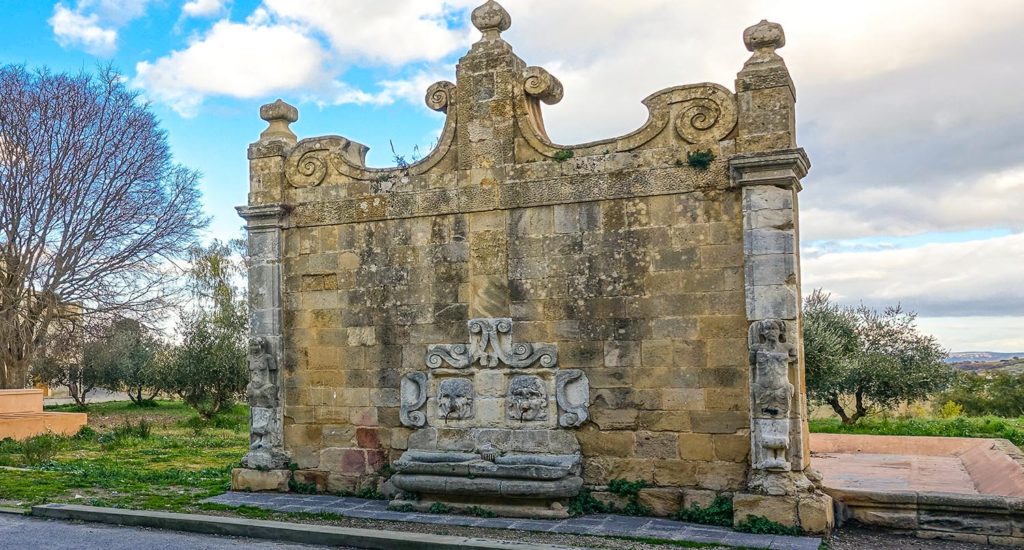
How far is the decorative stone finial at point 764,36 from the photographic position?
826cm

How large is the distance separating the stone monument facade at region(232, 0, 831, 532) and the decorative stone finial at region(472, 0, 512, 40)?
0.02 metres

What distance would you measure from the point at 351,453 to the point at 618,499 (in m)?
3.23

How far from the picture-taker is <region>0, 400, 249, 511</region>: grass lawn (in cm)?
991

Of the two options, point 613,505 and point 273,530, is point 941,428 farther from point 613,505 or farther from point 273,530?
point 273,530

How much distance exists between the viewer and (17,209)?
70.5 ft

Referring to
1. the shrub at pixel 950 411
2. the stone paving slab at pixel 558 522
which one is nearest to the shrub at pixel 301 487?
the stone paving slab at pixel 558 522

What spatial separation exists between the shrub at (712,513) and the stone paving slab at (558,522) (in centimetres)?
9

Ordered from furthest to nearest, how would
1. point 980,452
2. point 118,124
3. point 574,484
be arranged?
1. point 118,124
2. point 980,452
3. point 574,484

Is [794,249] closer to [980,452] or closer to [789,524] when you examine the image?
[789,524]

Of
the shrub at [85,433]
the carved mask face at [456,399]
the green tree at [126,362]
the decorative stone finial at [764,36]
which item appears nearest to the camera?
the decorative stone finial at [764,36]

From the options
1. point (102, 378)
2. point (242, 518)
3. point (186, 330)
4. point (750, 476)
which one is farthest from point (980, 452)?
point (102, 378)

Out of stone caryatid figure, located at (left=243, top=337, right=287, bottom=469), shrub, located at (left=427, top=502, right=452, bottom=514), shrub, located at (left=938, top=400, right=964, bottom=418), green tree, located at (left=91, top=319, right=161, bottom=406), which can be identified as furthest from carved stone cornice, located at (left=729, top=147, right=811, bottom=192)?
green tree, located at (left=91, top=319, right=161, bottom=406)

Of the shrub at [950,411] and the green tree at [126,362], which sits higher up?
the green tree at [126,362]

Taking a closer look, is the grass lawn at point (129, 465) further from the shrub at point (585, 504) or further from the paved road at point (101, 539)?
the shrub at point (585, 504)
